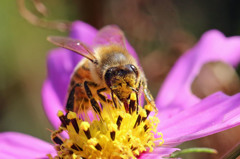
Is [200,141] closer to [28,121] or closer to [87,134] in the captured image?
[87,134]

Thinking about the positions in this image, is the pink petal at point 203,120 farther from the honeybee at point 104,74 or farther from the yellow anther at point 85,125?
the yellow anther at point 85,125

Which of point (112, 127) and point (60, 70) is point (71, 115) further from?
point (60, 70)

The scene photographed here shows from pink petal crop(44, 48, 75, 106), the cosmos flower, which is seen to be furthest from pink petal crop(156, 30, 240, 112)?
pink petal crop(44, 48, 75, 106)

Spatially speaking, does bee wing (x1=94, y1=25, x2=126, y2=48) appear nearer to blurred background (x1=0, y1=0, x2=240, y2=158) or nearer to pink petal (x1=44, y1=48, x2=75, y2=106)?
pink petal (x1=44, y1=48, x2=75, y2=106)

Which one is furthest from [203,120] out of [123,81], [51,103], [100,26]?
[100,26]

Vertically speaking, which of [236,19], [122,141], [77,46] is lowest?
[122,141]

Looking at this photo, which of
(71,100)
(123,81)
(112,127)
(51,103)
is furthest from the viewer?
(51,103)

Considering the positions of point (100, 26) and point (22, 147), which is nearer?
point (22, 147)

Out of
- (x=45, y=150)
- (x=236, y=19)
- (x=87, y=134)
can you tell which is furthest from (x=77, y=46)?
(x=236, y=19)
